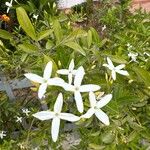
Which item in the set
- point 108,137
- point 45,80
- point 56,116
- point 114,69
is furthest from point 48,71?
point 108,137

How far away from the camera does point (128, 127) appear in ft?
5.31

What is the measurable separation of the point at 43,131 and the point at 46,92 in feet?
1.42

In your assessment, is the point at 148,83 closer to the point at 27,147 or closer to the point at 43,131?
the point at 43,131

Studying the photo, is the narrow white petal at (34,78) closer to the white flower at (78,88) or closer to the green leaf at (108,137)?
the white flower at (78,88)

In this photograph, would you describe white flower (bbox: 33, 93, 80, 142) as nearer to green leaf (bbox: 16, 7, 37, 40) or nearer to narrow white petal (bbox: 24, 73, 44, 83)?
narrow white petal (bbox: 24, 73, 44, 83)

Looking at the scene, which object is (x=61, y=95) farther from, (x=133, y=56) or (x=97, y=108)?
(x=133, y=56)

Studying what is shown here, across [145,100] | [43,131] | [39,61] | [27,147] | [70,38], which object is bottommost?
[27,147]

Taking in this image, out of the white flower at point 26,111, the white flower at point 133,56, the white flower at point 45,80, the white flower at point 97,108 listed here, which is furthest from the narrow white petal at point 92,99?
the white flower at point 26,111

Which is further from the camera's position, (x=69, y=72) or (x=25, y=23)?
(x=25, y=23)

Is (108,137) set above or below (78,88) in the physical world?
below

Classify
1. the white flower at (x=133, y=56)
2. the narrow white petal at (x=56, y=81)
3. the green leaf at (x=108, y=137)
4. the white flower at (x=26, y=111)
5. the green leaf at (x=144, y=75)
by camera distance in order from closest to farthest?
the narrow white petal at (x=56, y=81) < the green leaf at (x=144, y=75) < the green leaf at (x=108, y=137) < the white flower at (x=133, y=56) < the white flower at (x=26, y=111)

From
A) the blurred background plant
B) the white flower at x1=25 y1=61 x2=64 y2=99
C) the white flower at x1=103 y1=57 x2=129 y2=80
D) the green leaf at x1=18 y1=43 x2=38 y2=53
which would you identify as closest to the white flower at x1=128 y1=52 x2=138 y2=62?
the blurred background plant

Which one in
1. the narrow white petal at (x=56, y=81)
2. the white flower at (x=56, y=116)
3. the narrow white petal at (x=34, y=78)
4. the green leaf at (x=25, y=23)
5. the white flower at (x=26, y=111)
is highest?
the green leaf at (x=25, y=23)

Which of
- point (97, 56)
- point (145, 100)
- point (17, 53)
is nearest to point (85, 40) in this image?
point (97, 56)
